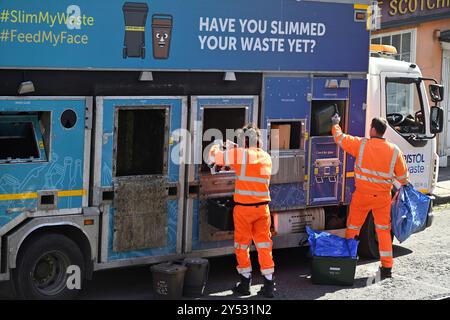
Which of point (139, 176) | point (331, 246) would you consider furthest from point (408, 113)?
point (139, 176)

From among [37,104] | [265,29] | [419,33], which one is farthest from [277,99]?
[419,33]

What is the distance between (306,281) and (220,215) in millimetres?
1355

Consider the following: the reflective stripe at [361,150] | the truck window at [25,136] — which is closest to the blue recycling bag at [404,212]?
the reflective stripe at [361,150]

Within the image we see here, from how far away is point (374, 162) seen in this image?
371 inches

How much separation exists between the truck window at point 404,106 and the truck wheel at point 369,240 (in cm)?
124

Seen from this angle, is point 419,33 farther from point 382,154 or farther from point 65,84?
point 65,84

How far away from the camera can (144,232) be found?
8398mm

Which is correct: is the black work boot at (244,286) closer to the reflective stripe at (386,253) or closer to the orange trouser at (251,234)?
the orange trouser at (251,234)

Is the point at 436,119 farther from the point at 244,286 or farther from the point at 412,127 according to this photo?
the point at 244,286

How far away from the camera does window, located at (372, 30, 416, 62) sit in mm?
17219

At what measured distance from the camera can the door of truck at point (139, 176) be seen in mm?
8086

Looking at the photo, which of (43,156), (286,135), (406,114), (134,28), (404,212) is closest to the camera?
(43,156)

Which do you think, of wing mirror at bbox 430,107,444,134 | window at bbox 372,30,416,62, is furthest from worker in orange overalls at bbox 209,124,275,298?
window at bbox 372,30,416,62

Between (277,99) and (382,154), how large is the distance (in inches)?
52.3
